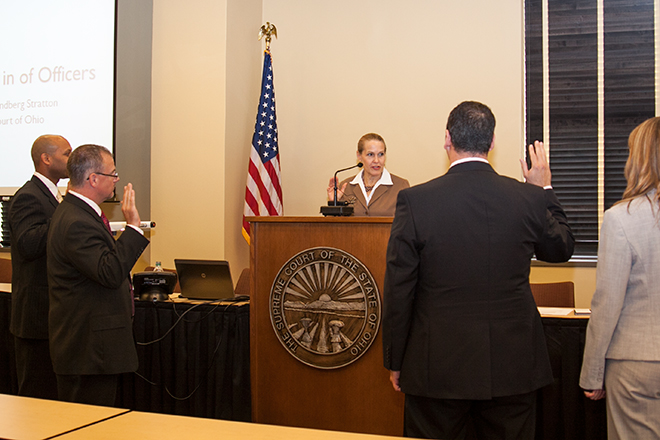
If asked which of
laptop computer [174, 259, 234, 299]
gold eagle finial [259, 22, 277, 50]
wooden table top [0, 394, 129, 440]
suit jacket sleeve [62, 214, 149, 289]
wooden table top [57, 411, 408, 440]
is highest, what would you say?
gold eagle finial [259, 22, 277, 50]

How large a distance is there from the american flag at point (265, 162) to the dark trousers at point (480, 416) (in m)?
3.42

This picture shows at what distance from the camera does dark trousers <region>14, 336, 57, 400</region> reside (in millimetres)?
2943

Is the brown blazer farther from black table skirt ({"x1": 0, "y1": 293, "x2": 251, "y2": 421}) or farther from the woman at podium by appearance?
black table skirt ({"x1": 0, "y1": 293, "x2": 251, "y2": 421})

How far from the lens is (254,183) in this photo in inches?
204

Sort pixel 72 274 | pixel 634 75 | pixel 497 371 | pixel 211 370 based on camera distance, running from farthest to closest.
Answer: pixel 634 75
pixel 211 370
pixel 72 274
pixel 497 371

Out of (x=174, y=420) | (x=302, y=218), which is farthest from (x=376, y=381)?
(x=174, y=420)

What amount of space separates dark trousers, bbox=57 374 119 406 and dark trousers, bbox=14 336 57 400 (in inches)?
22.5

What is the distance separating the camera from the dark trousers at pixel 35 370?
294 cm

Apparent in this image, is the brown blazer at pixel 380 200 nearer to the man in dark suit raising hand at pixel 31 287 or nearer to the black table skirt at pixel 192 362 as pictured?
the black table skirt at pixel 192 362

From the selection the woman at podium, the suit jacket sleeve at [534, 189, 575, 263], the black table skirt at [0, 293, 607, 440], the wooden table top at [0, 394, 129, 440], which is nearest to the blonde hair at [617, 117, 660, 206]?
the suit jacket sleeve at [534, 189, 575, 263]

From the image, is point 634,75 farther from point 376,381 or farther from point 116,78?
point 116,78

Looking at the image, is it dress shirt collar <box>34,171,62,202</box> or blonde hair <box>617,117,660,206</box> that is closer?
blonde hair <box>617,117,660,206</box>

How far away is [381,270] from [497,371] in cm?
85

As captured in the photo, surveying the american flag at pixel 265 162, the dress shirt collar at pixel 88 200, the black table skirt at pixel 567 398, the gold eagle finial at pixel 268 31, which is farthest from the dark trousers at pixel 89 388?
the gold eagle finial at pixel 268 31
